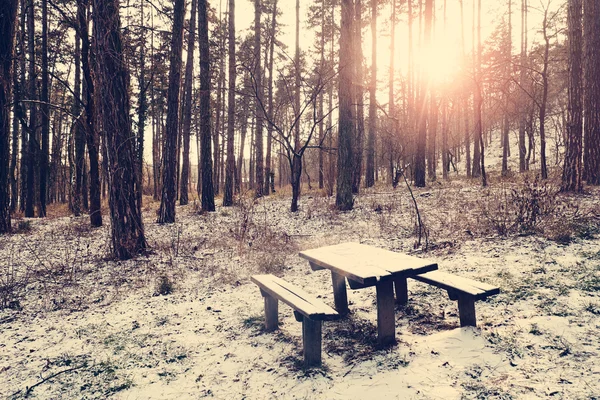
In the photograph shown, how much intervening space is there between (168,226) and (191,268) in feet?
12.7

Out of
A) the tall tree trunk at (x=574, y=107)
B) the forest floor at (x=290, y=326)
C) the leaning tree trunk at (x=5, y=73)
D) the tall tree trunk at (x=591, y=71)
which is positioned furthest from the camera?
the tall tree trunk at (x=591, y=71)

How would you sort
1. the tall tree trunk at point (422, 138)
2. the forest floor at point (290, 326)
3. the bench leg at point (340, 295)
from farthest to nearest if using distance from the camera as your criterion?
the tall tree trunk at point (422, 138)
the bench leg at point (340, 295)
the forest floor at point (290, 326)

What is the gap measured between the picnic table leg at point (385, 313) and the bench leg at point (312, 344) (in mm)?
606

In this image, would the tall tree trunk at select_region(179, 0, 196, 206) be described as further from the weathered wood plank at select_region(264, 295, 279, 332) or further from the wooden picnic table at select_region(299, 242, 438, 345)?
the wooden picnic table at select_region(299, 242, 438, 345)

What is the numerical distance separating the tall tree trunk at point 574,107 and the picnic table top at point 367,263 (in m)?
7.33

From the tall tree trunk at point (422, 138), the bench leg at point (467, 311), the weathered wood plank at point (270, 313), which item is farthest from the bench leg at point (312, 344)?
the tall tree trunk at point (422, 138)

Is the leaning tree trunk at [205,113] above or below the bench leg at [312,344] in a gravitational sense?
above

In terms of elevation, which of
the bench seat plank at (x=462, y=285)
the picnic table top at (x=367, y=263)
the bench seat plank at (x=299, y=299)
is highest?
the picnic table top at (x=367, y=263)

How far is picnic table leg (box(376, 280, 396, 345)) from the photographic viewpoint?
3182mm

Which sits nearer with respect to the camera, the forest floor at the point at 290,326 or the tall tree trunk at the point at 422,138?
the forest floor at the point at 290,326

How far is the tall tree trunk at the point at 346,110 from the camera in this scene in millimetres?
10094

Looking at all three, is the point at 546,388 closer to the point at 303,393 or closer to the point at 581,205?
the point at 303,393

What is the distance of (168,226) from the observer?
9.50m

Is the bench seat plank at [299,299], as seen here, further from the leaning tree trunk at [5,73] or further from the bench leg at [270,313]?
the leaning tree trunk at [5,73]
